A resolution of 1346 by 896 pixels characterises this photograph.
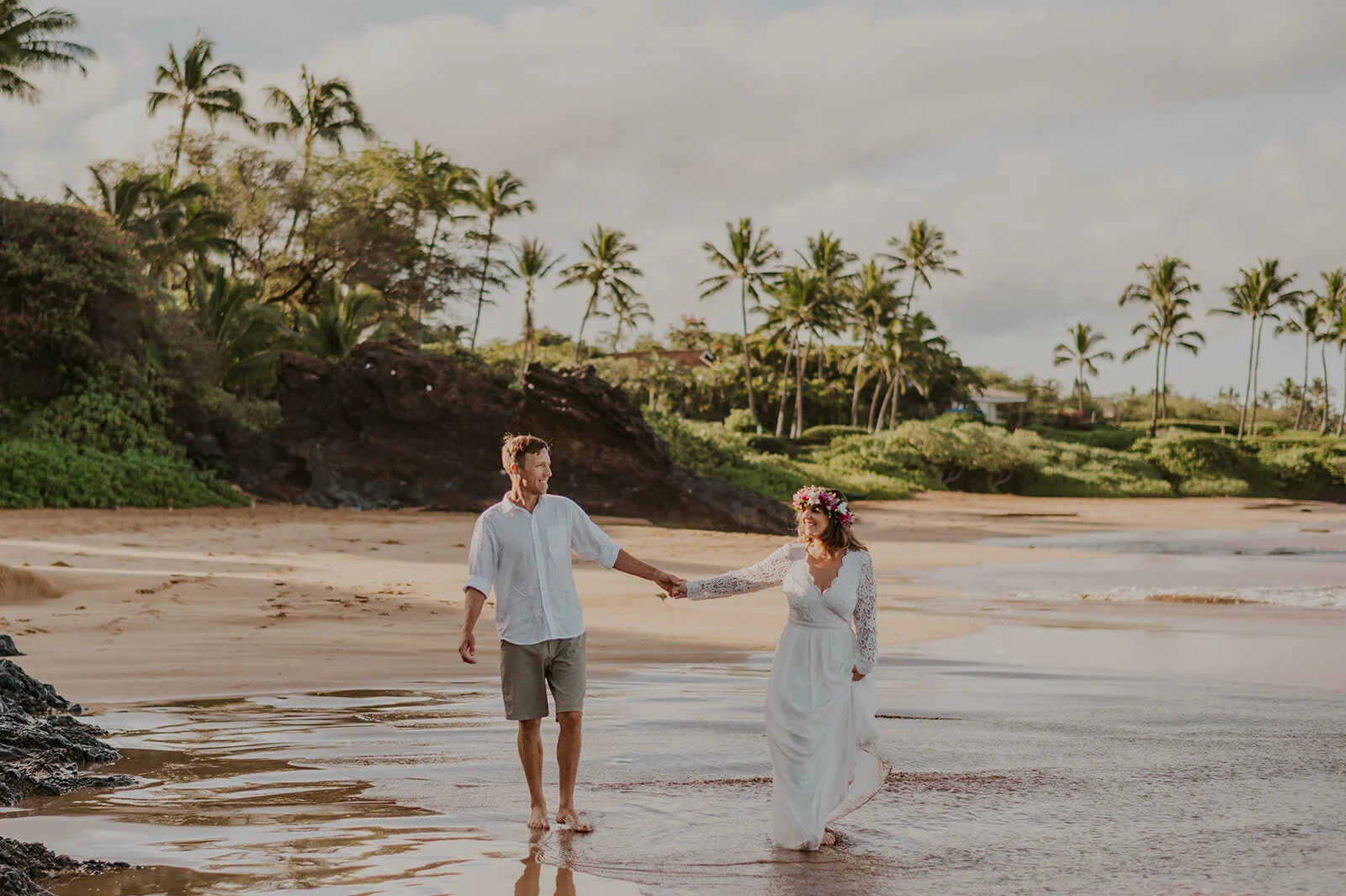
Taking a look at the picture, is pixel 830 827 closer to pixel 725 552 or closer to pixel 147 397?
pixel 725 552

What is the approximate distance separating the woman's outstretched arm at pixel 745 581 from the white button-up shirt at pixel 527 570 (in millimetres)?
575

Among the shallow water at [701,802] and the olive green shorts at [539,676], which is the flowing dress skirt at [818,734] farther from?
the olive green shorts at [539,676]

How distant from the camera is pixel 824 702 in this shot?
506cm

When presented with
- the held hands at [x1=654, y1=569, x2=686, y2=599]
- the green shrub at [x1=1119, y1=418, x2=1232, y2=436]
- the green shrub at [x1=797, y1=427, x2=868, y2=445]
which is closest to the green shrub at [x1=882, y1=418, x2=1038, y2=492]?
the green shrub at [x1=797, y1=427, x2=868, y2=445]

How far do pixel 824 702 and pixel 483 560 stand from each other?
4.87ft

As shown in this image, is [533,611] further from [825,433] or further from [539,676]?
[825,433]

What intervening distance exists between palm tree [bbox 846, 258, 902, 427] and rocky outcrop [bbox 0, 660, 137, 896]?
57.0 metres

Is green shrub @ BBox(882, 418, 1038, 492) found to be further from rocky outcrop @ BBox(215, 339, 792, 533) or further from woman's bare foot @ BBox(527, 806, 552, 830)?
woman's bare foot @ BBox(527, 806, 552, 830)

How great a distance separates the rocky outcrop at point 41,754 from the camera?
4.32m

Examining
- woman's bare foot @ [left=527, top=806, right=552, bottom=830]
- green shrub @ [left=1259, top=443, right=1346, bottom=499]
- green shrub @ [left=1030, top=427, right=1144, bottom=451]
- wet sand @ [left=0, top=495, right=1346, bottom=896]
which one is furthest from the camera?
green shrub @ [left=1030, top=427, right=1144, bottom=451]

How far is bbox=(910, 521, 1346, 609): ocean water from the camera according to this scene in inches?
628

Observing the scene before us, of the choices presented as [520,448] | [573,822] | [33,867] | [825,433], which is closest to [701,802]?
[573,822]

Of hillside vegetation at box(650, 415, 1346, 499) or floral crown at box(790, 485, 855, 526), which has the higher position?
hillside vegetation at box(650, 415, 1346, 499)

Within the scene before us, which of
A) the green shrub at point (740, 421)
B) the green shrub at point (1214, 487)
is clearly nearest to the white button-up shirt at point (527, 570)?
the green shrub at point (740, 421)
